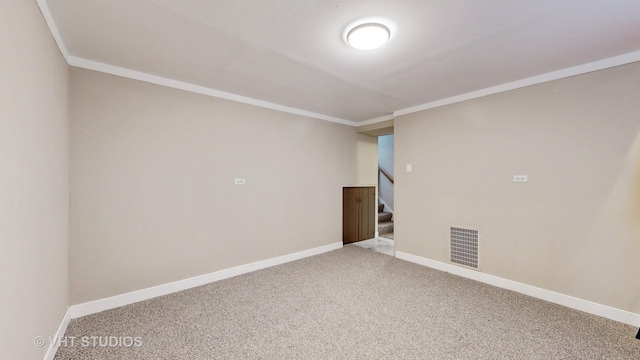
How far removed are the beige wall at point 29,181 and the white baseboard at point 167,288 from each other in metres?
0.33

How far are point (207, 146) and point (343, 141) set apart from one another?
8.17ft

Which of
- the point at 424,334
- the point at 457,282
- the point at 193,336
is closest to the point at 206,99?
the point at 193,336

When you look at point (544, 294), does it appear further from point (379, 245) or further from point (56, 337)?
point (56, 337)

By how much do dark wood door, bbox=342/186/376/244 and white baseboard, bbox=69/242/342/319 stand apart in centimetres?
130

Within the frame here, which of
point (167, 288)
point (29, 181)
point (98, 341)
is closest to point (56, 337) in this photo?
point (98, 341)

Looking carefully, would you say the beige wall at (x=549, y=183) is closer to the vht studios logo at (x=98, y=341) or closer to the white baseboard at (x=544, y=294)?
the white baseboard at (x=544, y=294)

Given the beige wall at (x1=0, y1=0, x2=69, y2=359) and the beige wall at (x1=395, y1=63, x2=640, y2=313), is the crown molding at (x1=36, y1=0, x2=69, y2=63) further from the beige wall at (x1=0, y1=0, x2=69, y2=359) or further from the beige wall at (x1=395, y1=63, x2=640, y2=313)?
the beige wall at (x1=395, y1=63, x2=640, y2=313)

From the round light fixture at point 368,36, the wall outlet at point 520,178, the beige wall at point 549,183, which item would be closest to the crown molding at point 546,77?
the beige wall at point 549,183

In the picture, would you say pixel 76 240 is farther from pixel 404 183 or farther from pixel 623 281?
pixel 623 281

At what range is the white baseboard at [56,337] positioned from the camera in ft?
5.83

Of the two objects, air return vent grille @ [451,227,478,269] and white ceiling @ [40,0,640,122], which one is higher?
white ceiling @ [40,0,640,122]

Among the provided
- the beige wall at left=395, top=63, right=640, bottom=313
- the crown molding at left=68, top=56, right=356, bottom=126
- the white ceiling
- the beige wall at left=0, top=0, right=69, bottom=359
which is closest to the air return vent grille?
the beige wall at left=395, top=63, right=640, bottom=313

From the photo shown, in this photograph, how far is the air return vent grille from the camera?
10.9 feet

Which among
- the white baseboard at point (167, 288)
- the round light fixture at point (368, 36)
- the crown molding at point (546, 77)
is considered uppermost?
the round light fixture at point (368, 36)
